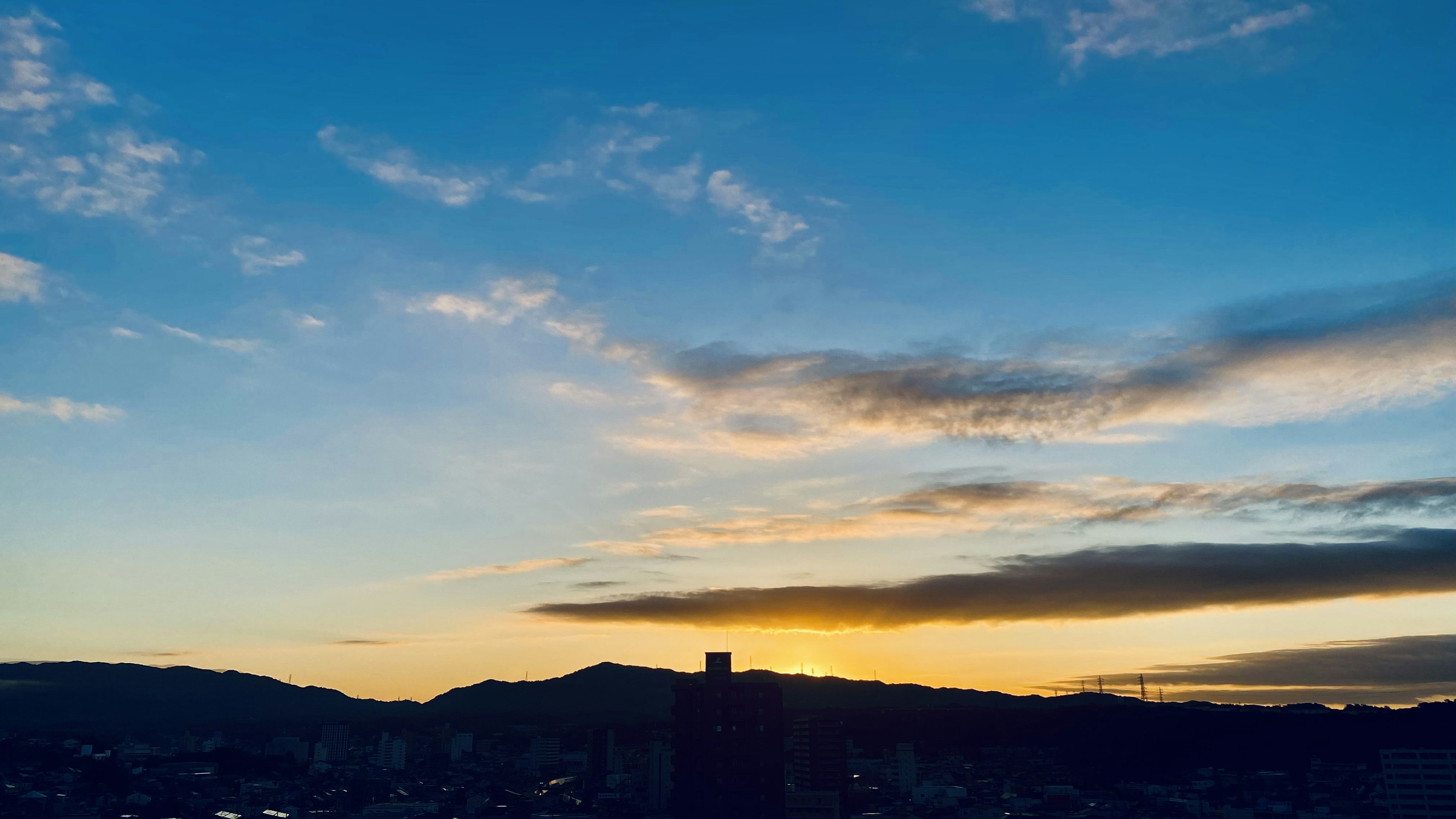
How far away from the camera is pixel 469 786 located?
6398 inches

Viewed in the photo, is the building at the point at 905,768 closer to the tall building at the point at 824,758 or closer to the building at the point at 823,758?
the building at the point at 823,758

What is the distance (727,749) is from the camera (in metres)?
82.2

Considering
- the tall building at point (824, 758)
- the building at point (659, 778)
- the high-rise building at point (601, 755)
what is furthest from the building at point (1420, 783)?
the high-rise building at point (601, 755)

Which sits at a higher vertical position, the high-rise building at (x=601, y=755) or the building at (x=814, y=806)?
the building at (x=814, y=806)

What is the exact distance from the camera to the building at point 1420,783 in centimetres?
11338

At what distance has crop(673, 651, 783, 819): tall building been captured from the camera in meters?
80.6

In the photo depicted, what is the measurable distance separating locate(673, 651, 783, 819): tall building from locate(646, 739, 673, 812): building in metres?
41.7

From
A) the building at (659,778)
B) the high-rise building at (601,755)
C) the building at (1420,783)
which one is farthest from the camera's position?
the high-rise building at (601,755)

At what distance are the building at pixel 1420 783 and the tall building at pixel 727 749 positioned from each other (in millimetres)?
86411

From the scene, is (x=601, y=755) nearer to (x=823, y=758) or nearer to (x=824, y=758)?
(x=823, y=758)

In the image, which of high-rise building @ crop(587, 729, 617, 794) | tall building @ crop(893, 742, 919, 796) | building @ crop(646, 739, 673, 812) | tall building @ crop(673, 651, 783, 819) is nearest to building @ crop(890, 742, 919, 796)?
tall building @ crop(893, 742, 919, 796)

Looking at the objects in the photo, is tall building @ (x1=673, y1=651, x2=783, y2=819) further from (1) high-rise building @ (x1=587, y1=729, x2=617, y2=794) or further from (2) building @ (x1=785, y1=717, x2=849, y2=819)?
(1) high-rise building @ (x1=587, y1=729, x2=617, y2=794)

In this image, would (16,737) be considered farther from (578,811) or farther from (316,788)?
(578,811)

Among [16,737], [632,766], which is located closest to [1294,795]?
[632,766]
